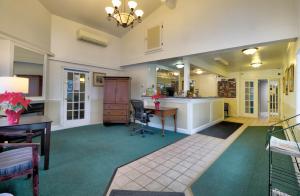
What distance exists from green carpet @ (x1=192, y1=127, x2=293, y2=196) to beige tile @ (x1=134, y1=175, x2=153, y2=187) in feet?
1.93

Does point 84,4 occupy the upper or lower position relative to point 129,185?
upper

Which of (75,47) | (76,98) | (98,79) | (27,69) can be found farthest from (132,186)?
(75,47)

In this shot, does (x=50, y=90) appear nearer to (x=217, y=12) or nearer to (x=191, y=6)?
(x=191, y=6)

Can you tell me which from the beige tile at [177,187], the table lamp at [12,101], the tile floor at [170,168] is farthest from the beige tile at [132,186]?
the table lamp at [12,101]

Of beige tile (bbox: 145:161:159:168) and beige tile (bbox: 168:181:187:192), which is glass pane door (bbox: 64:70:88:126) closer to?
beige tile (bbox: 145:161:159:168)

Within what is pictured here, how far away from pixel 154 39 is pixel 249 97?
242 inches

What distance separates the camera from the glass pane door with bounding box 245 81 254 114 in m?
7.62

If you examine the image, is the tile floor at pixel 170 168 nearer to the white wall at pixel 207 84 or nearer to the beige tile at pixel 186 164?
the beige tile at pixel 186 164

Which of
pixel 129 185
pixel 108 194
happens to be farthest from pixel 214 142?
pixel 108 194

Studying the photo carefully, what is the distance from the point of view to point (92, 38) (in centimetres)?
508

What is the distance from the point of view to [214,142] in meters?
3.60

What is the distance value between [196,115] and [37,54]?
484 centimetres

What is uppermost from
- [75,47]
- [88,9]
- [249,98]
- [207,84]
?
[88,9]

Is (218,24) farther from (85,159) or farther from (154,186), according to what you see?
(85,159)
